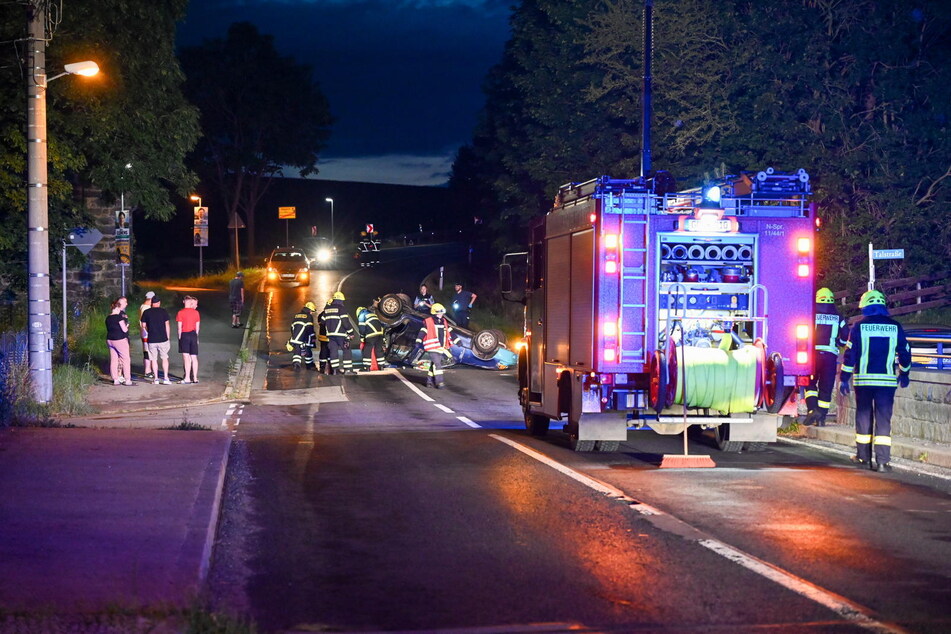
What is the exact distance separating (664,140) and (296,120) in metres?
40.8

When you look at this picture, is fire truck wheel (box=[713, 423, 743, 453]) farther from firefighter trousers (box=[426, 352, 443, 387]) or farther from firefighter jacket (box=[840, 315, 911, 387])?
firefighter trousers (box=[426, 352, 443, 387])

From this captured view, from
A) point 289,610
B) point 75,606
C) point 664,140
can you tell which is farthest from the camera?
point 664,140

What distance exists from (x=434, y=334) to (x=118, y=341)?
6.27m

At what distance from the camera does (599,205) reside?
39.9 feet

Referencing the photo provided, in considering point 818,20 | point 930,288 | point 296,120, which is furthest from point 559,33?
point 296,120

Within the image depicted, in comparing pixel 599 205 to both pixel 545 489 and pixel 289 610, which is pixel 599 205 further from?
pixel 289 610

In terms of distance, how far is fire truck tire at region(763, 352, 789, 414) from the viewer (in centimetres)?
1202

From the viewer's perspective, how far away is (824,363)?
1535 centimetres

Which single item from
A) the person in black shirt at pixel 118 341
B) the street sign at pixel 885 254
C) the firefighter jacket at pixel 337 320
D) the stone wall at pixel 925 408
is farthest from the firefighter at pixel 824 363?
the person in black shirt at pixel 118 341

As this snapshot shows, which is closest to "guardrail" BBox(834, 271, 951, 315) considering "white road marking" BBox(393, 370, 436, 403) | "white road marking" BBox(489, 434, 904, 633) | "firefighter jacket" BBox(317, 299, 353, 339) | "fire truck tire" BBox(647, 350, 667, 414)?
"white road marking" BBox(393, 370, 436, 403)

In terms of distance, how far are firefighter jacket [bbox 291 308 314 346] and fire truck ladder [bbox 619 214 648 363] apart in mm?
15939

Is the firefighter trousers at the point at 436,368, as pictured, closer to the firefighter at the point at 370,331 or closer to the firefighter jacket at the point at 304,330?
the firefighter at the point at 370,331

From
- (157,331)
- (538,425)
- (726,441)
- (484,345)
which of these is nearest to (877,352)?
(726,441)

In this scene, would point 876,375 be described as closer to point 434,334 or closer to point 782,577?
point 782,577
